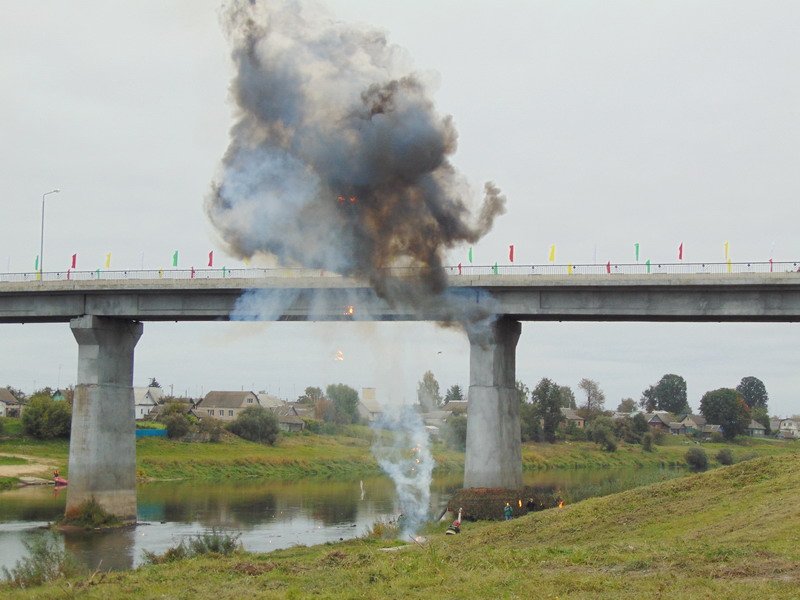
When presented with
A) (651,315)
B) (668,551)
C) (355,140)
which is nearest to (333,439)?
(651,315)

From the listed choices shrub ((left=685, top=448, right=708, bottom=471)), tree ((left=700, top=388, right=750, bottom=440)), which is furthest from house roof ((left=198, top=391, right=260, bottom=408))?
tree ((left=700, top=388, right=750, bottom=440))

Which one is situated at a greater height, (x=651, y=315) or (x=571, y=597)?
(x=651, y=315)

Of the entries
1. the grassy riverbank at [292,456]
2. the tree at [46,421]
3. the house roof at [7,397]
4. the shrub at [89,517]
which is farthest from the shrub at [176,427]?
the house roof at [7,397]

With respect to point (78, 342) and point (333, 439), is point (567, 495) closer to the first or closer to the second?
point (78, 342)

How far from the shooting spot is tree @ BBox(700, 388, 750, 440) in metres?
183

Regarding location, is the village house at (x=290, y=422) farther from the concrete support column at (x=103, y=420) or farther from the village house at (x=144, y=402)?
the concrete support column at (x=103, y=420)

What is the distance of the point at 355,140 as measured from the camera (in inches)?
1868

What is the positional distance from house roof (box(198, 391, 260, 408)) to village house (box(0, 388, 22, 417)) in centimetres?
3365

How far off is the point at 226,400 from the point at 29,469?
81.0m

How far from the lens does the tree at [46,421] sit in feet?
367

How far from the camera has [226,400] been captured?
578 feet

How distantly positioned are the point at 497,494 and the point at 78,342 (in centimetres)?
3123

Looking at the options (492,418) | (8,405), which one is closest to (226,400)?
(8,405)

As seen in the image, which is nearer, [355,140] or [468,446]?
[355,140]
